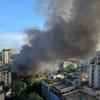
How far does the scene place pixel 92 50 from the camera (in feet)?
42.5

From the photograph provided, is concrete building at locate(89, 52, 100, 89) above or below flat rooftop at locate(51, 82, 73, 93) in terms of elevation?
above

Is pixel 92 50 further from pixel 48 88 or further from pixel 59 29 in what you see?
pixel 48 88

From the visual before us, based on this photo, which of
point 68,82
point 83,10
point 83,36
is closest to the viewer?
point 83,10

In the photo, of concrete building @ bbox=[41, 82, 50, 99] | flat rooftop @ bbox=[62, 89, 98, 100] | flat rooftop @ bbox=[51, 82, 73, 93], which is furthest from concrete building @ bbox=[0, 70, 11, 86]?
flat rooftop @ bbox=[62, 89, 98, 100]

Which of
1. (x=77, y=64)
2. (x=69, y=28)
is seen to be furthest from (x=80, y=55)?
(x=77, y=64)

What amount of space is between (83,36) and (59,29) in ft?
4.54

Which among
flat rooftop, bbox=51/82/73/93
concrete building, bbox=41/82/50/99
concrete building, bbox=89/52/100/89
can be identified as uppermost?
concrete building, bbox=89/52/100/89

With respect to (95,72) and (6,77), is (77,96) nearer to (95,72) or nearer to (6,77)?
(95,72)

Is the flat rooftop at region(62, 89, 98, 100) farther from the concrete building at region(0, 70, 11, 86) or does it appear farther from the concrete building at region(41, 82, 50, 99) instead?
the concrete building at region(0, 70, 11, 86)

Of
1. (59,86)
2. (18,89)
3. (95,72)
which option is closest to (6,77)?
(18,89)

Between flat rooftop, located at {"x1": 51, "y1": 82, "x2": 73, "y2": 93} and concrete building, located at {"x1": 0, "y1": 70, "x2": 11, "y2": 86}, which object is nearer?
A: flat rooftop, located at {"x1": 51, "y1": 82, "x2": 73, "y2": 93}

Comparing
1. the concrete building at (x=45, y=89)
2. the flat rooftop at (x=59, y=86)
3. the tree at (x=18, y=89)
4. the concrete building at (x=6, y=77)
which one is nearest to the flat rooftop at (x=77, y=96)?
the flat rooftop at (x=59, y=86)

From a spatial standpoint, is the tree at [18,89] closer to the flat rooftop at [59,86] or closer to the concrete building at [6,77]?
the flat rooftop at [59,86]

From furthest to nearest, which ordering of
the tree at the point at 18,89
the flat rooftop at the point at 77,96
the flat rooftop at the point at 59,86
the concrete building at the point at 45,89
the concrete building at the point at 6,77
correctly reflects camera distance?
the concrete building at the point at 6,77, the concrete building at the point at 45,89, the flat rooftop at the point at 59,86, the tree at the point at 18,89, the flat rooftop at the point at 77,96
